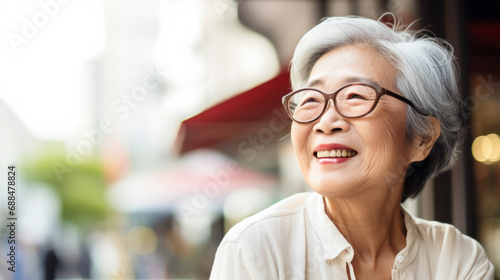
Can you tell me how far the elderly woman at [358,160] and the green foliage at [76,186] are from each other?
1878cm

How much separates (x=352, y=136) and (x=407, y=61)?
0.28 m

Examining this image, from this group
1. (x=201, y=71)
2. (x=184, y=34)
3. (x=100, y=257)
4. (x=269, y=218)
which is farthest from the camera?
(x=184, y=34)

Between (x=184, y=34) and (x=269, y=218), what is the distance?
48.5 feet

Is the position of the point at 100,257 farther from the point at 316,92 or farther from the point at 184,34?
the point at 316,92

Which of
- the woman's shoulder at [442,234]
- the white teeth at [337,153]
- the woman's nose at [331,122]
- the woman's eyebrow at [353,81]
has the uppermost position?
the woman's eyebrow at [353,81]

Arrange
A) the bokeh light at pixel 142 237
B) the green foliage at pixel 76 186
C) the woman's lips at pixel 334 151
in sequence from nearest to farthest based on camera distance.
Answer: the woman's lips at pixel 334 151 < the bokeh light at pixel 142 237 < the green foliage at pixel 76 186

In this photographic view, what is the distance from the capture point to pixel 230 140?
13.9 feet

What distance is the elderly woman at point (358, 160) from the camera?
152cm

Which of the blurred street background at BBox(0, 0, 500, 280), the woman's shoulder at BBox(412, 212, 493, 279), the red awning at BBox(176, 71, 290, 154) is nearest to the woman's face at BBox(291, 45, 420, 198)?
the woman's shoulder at BBox(412, 212, 493, 279)

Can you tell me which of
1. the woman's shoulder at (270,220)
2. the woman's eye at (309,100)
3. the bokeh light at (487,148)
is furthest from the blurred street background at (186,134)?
the woman's eye at (309,100)

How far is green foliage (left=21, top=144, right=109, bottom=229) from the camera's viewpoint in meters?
20.2

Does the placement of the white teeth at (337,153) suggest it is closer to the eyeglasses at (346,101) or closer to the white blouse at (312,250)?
the eyeglasses at (346,101)

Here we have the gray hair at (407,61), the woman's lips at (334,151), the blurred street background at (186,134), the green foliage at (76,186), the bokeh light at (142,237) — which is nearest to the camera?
the woman's lips at (334,151)

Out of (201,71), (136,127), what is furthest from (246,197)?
(136,127)
